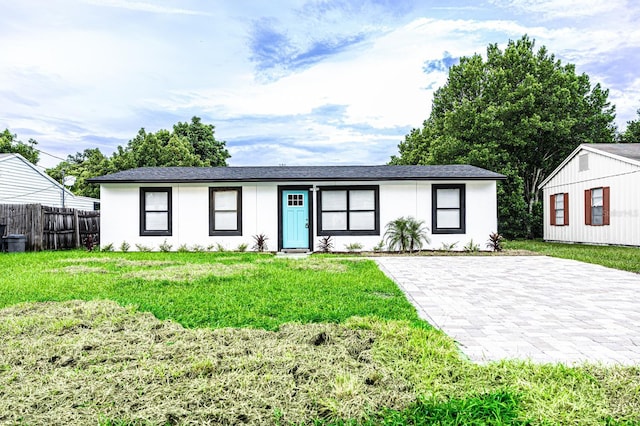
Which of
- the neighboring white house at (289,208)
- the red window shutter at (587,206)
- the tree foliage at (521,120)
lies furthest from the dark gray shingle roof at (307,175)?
the tree foliage at (521,120)

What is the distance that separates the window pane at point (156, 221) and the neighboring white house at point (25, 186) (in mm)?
10468

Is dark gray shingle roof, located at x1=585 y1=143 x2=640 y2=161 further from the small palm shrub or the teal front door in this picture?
the teal front door

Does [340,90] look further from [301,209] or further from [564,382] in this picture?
[564,382]

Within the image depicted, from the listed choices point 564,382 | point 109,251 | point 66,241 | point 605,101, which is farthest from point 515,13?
point 66,241

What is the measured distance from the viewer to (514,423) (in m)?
2.11

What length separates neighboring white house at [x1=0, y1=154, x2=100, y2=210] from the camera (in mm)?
18359

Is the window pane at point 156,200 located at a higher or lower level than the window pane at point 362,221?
higher

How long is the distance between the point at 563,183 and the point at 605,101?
7223 millimetres

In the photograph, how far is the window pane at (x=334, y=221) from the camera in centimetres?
1273

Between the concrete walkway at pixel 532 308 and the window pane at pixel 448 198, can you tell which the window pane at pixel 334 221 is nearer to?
the window pane at pixel 448 198

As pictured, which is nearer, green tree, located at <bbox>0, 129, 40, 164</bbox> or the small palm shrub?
the small palm shrub

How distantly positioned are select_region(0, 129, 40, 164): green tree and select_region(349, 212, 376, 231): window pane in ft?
93.5

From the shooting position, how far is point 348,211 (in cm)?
1274

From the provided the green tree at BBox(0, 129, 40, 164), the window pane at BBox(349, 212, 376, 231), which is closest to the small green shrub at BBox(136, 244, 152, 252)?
the window pane at BBox(349, 212, 376, 231)
